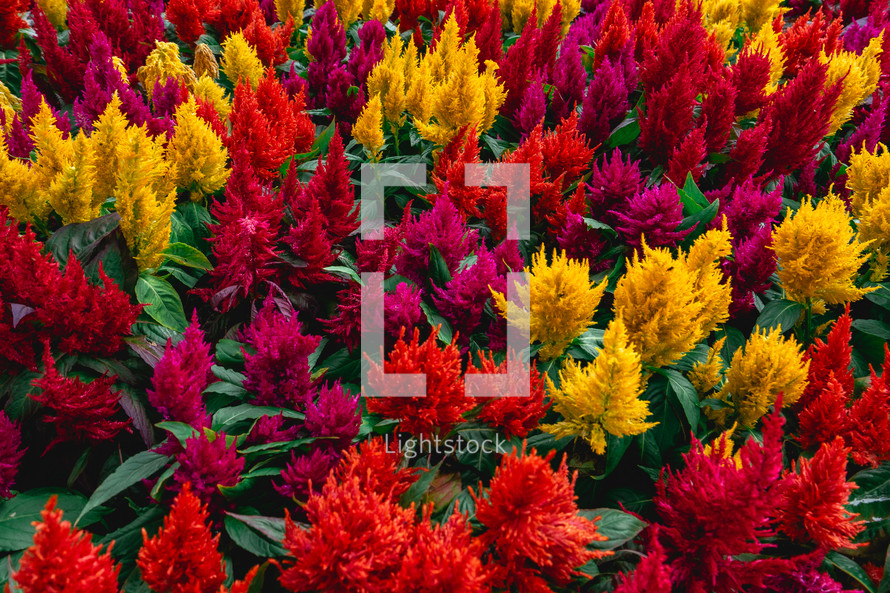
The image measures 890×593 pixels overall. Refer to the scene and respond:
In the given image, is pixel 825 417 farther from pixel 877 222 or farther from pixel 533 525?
pixel 533 525

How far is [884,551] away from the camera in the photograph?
65.7 inches

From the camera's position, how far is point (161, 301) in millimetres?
1948

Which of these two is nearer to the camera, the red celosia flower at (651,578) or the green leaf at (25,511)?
the red celosia flower at (651,578)

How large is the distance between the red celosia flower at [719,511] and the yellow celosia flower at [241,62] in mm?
2722

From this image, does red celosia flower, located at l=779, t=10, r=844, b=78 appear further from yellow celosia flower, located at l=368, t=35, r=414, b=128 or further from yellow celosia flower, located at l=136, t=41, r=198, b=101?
yellow celosia flower, located at l=136, t=41, r=198, b=101

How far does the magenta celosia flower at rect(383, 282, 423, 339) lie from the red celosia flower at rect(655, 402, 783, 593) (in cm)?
88

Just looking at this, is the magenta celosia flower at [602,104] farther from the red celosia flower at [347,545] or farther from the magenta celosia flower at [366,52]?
the red celosia flower at [347,545]

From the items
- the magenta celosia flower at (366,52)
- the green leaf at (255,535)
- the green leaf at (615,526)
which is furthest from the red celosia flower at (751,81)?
the green leaf at (255,535)

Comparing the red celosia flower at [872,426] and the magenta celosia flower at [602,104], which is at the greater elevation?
the magenta celosia flower at [602,104]

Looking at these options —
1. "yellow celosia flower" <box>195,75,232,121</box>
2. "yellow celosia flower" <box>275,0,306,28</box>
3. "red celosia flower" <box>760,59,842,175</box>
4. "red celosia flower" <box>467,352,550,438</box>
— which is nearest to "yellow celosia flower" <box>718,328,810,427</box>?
"red celosia flower" <box>467,352,550,438</box>

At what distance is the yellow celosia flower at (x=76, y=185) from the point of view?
190 cm

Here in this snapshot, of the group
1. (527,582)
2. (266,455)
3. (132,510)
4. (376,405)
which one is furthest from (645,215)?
(132,510)

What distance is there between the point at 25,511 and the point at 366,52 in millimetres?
2981

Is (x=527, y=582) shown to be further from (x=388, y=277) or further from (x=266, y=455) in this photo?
(x=388, y=277)
